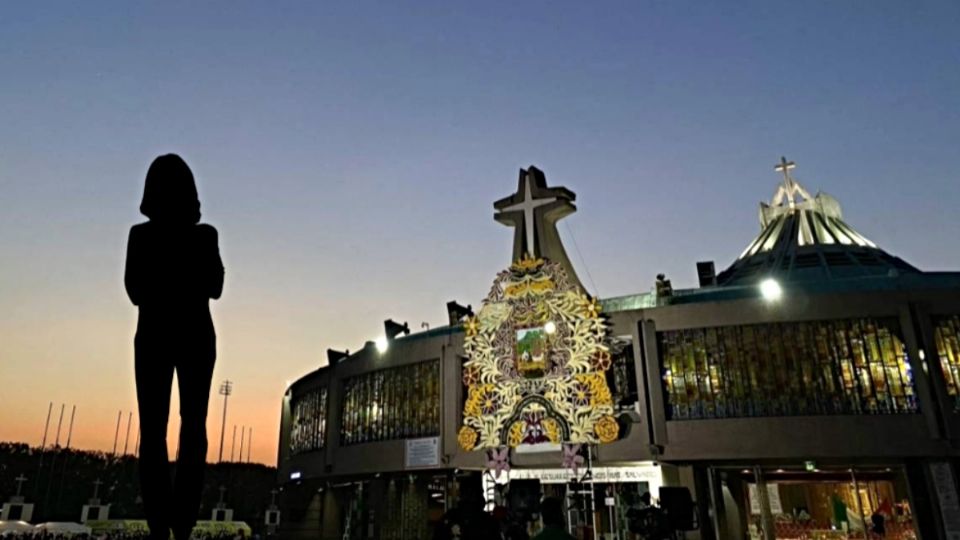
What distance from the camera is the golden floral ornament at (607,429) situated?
2583 cm

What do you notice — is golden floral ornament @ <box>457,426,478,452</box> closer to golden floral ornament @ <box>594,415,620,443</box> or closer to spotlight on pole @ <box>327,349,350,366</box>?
golden floral ornament @ <box>594,415,620,443</box>

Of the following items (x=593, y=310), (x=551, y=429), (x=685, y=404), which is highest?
(x=593, y=310)

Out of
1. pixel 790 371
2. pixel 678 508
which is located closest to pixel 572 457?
pixel 790 371

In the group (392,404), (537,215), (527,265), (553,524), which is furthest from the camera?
(392,404)

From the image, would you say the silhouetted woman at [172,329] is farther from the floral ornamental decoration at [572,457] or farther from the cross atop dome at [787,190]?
the cross atop dome at [787,190]

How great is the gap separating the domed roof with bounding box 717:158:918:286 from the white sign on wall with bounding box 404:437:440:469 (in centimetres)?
2206

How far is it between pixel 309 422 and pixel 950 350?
33.8 metres

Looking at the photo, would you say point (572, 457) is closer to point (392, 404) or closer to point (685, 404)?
point (685, 404)

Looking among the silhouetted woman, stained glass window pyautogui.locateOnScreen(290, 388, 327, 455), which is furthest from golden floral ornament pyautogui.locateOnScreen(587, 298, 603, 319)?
the silhouetted woman

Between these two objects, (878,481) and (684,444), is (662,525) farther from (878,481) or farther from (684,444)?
(878,481)

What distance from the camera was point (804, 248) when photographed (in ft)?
134

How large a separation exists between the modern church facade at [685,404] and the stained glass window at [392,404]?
0.38ft

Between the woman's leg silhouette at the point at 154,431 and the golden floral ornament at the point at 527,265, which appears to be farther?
the golden floral ornament at the point at 527,265

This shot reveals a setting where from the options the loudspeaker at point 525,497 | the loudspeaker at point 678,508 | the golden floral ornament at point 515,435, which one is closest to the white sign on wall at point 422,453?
the golden floral ornament at point 515,435
